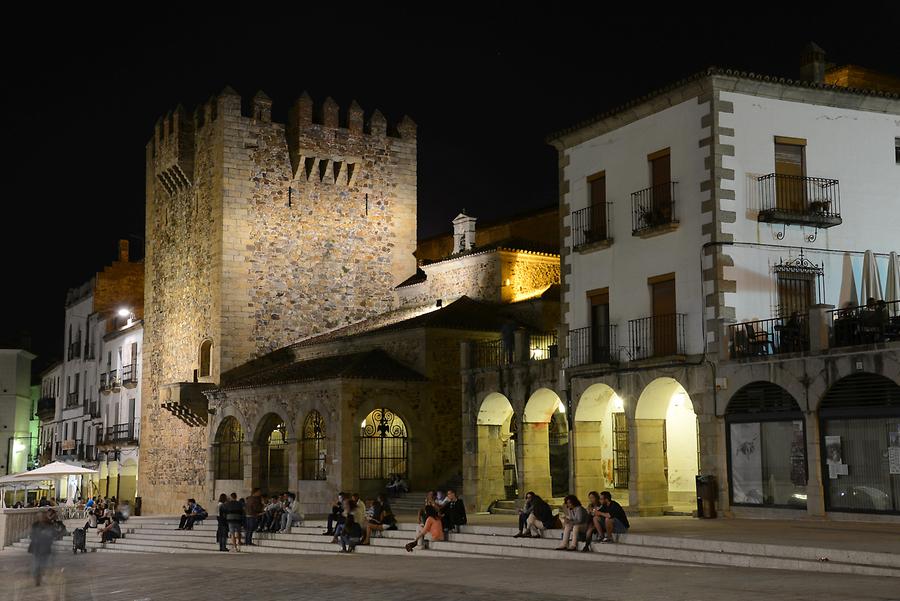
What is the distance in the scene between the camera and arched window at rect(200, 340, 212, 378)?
Result: 133 feet

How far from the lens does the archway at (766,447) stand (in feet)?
68.8

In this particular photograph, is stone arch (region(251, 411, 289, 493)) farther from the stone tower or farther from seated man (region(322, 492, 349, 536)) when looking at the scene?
seated man (region(322, 492, 349, 536))

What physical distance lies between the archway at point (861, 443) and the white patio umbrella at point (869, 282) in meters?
3.24

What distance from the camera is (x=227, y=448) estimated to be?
1513 inches

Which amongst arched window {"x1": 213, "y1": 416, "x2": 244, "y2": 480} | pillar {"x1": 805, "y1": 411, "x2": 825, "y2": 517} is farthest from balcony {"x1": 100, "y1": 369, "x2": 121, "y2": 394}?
pillar {"x1": 805, "y1": 411, "x2": 825, "y2": 517}

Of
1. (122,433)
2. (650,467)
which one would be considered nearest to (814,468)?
(650,467)

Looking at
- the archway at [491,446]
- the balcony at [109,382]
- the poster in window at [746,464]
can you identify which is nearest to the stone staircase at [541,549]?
the poster in window at [746,464]

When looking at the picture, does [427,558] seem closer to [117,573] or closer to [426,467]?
[117,573]

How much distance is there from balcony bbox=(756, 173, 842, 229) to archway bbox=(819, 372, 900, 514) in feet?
13.4

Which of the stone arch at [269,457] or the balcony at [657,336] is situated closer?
the balcony at [657,336]

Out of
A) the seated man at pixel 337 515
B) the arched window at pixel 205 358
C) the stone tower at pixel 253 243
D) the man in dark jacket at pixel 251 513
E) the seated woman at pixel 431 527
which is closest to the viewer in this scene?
the seated woman at pixel 431 527

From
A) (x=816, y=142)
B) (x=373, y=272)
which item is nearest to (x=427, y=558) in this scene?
(x=816, y=142)

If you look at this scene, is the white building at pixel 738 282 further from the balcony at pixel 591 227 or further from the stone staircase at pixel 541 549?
the stone staircase at pixel 541 549

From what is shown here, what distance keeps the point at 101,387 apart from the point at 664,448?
32.8 meters
